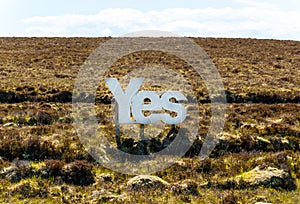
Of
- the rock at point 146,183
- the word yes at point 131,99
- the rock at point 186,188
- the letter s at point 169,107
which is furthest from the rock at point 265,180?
the word yes at point 131,99

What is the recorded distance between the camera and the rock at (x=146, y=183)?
12570 millimetres

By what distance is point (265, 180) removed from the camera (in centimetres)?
1281

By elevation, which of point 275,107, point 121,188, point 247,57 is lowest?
point 121,188

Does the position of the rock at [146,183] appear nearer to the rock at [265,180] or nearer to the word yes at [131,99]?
the rock at [265,180]

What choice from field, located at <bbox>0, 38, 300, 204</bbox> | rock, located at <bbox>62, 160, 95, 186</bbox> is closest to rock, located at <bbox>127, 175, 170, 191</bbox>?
field, located at <bbox>0, 38, 300, 204</bbox>

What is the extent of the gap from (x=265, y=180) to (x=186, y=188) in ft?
9.85

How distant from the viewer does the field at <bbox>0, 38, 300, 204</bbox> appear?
12109mm

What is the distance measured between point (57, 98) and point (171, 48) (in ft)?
88.4

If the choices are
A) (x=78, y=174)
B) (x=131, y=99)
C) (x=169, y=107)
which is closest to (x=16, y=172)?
(x=78, y=174)

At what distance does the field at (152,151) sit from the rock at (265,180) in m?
0.04

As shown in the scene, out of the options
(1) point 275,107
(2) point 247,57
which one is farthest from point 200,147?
(2) point 247,57

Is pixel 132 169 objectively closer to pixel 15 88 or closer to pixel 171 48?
pixel 15 88

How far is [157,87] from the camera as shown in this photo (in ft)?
99.0

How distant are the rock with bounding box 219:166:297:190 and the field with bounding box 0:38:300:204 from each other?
0.12ft
